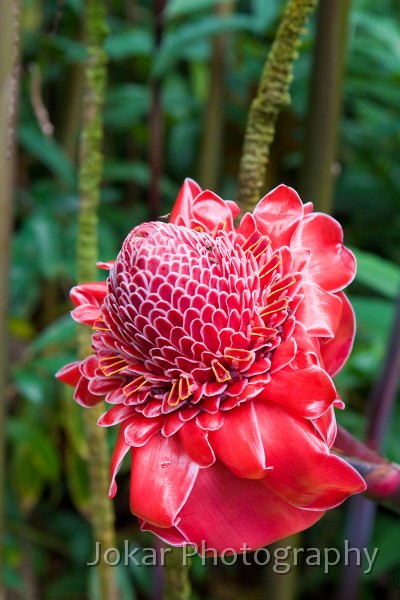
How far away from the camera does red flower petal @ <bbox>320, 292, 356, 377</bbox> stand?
0.29m

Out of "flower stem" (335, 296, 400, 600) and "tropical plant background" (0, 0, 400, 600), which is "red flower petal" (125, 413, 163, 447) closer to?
"flower stem" (335, 296, 400, 600)

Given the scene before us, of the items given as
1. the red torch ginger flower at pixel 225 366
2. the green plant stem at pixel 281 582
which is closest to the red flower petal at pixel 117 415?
the red torch ginger flower at pixel 225 366

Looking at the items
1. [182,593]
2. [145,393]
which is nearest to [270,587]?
[182,593]

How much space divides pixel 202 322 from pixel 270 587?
329mm

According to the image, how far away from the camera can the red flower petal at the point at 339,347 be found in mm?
291

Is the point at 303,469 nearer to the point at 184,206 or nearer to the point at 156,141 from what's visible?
the point at 184,206

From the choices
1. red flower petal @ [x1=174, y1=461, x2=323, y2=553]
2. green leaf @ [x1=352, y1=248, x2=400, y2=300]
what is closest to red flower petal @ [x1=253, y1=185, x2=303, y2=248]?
red flower petal @ [x1=174, y1=461, x2=323, y2=553]

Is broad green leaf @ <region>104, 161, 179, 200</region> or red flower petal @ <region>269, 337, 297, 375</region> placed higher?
red flower petal @ <region>269, 337, 297, 375</region>

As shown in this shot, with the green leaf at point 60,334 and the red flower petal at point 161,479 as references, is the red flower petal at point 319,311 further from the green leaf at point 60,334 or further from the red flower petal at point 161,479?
the green leaf at point 60,334

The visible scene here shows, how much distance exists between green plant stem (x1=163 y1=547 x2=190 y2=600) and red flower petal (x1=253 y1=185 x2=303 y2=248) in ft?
0.50

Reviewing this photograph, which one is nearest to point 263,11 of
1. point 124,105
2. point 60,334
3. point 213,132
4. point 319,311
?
point 213,132

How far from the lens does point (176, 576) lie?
334 mm

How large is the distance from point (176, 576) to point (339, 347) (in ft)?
0.46

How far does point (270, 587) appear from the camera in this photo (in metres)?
0.52
